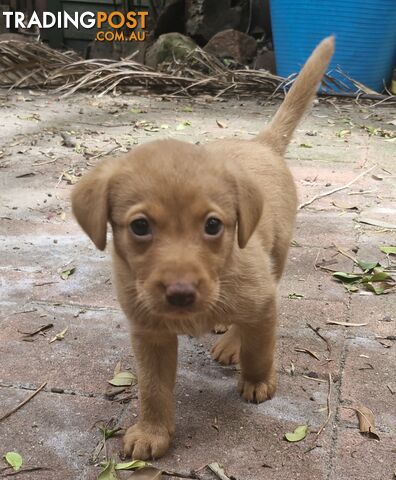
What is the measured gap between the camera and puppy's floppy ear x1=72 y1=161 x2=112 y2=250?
2.41m

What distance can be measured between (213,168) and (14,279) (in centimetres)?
203

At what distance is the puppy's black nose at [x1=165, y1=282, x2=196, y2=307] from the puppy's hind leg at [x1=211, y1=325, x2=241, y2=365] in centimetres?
112

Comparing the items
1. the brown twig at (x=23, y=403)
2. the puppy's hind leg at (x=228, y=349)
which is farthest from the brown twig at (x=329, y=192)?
the brown twig at (x=23, y=403)

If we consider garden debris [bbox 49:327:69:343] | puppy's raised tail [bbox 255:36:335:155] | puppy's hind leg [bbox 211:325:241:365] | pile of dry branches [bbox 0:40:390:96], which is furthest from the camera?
pile of dry branches [bbox 0:40:390:96]

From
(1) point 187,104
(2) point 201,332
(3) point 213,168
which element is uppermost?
(3) point 213,168

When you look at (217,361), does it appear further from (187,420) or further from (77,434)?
(77,434)

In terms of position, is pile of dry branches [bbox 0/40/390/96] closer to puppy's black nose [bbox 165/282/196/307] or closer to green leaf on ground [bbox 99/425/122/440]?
green leaf on ground [bbox 99/425/122/440]

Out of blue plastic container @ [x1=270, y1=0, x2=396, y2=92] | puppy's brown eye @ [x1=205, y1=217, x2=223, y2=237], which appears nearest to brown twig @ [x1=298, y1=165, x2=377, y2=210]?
puppy's brown eye @ [x1=205, y1=217, x2=223, y2=237]

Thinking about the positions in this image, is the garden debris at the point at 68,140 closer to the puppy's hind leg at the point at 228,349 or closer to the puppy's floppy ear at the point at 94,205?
the puppy's hind leg at the point at 228,349

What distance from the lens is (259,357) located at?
2.83 m

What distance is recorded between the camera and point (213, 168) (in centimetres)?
242

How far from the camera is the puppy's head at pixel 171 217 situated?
2172mm

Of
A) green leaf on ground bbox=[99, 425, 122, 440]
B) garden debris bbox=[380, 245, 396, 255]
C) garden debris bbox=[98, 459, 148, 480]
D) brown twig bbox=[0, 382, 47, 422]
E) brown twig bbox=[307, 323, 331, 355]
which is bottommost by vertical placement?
brown twig bbox=[0, 382, 47, 422]

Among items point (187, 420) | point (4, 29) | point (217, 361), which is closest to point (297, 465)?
point (187, 420)
